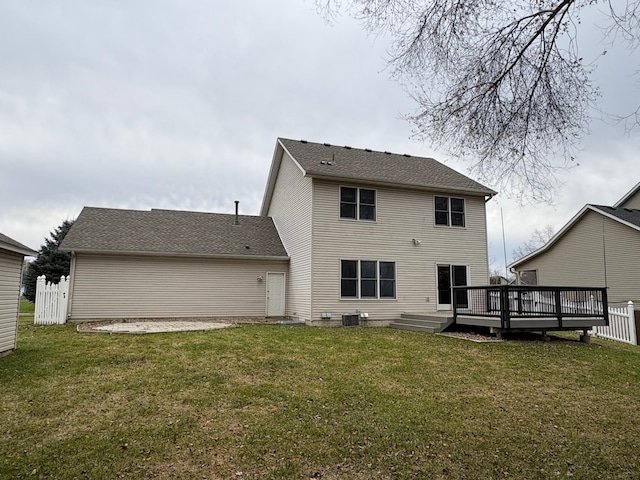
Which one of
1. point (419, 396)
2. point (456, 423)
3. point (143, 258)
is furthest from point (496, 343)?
point (143, 258)

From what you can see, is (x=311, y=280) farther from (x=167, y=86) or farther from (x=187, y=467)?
(x=187, y=467)

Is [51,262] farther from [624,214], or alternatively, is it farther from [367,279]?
[624,214]

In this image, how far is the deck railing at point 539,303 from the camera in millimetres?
11133

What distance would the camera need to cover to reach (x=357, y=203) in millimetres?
15055

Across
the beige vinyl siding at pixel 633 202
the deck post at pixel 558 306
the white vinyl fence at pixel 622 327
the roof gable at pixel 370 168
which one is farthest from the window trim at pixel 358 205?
the beige vinyl siding at pixel 633 202

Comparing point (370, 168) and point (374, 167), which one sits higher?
point (374, 167)

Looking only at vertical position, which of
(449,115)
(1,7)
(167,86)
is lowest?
(449,115)

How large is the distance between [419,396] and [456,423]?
1.03 meters

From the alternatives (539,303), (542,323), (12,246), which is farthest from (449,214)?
(12,246)

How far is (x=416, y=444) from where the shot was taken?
4609 millimetres

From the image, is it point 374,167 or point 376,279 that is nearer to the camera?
point 376,279

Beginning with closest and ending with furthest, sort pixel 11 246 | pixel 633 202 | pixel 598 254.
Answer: pixel 11 246
pixel 598 254
pixel 633 202

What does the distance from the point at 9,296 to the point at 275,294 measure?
949 centimetres

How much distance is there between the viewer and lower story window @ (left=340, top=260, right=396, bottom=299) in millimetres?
14602
